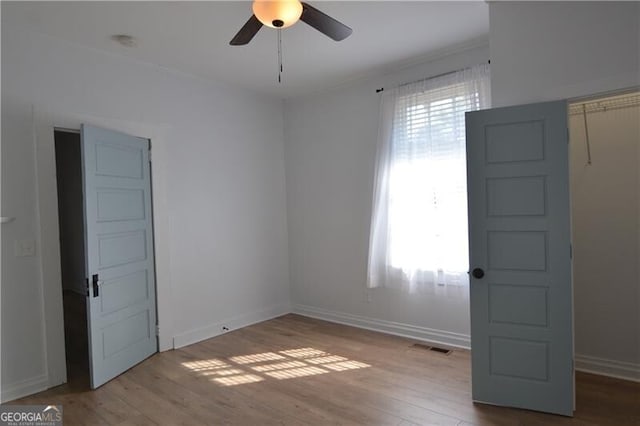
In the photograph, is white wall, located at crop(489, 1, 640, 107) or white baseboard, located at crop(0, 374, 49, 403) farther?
white baseboard, located at crop(0, 374, 49, 403)

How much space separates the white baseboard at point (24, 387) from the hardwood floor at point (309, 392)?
8 centimetres

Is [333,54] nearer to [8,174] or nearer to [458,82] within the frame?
[458,82]

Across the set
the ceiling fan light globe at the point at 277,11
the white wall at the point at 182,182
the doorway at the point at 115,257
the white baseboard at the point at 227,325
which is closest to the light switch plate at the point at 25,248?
the white wall at the point at 182,182

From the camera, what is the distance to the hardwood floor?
2557mm

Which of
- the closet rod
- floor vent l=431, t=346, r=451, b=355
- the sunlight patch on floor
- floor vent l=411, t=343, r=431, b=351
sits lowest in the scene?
floor vent l=411, t=343, r=431, b=351

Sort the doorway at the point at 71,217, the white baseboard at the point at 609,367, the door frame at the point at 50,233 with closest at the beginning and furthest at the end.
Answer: the white baseboard at the point at 609,367
the door frame at the point at 50,233
the doorway at the point at 71,217

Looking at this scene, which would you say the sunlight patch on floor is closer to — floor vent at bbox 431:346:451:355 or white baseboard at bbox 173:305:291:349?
white baseboard at bbox 173:305:291:349

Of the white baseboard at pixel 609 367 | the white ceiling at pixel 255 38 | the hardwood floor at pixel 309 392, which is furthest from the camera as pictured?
the white baseboard at pixel 609 367

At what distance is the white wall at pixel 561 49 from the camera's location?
2.34 m

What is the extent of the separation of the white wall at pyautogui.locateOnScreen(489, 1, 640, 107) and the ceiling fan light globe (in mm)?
1521

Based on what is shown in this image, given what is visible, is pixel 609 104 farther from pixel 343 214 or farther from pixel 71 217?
pixel 71 217

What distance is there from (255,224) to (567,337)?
3.54 metres

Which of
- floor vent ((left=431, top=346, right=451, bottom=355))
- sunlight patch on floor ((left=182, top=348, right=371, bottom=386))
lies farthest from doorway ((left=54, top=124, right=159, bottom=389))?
floor vent ((left=431, top=346, right=451, bottom=355))

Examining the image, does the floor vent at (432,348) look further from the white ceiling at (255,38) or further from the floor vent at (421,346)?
the white ceiling at (255,38)
